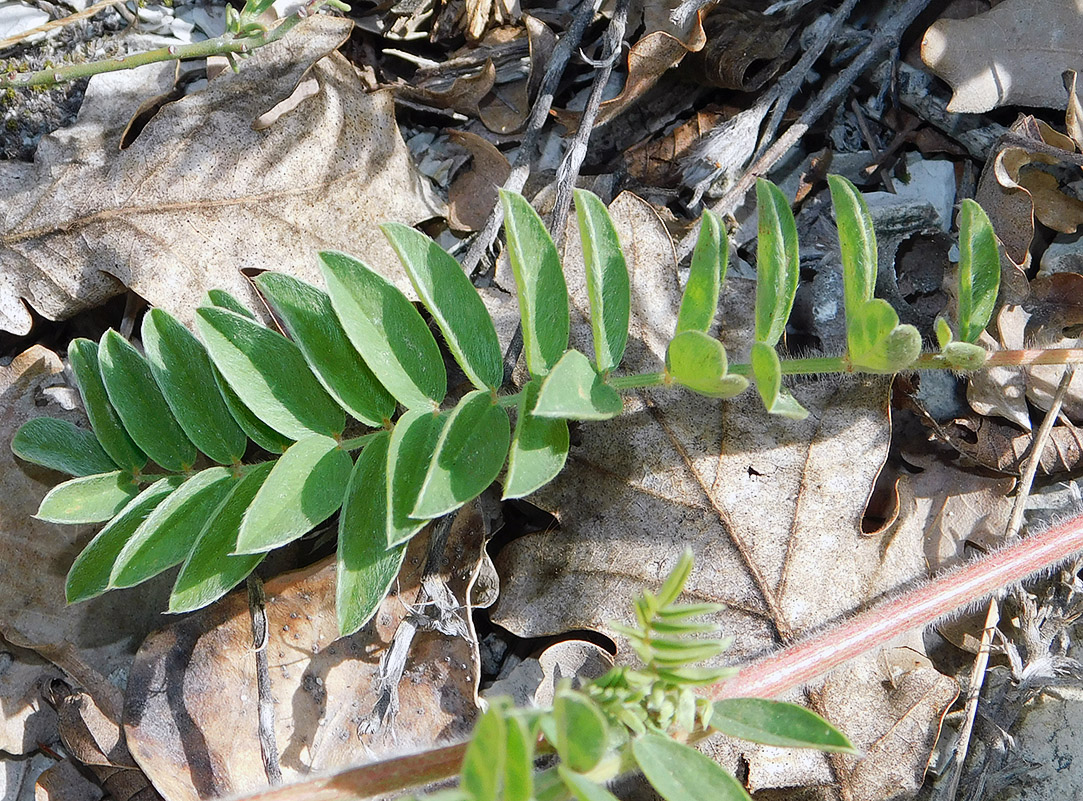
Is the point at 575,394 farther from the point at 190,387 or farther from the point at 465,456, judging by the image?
the point at 190,387

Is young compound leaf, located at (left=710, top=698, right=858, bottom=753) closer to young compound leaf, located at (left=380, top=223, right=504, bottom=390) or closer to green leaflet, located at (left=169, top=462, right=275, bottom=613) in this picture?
young compound leaf, located at (left=380, top=223, right=504, bottom=390)

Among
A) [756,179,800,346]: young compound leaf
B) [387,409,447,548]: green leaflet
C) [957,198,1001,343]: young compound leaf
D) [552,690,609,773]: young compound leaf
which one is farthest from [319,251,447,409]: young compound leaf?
[957,198,1001,343]: young compound leaf

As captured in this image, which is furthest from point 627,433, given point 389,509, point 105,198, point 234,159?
point 105,198

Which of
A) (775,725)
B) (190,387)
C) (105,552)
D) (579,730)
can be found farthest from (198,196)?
(775,725)

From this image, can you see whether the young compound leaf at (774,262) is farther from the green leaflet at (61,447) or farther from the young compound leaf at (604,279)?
the green leaflet at (61,447)

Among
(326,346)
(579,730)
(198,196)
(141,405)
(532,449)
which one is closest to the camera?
(579,730)

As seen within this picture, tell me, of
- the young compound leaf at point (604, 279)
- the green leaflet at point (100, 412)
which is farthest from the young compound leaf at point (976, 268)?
the green leaflet at point (100, 412)
